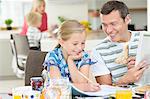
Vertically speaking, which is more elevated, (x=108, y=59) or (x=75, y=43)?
(x=75, y=43)

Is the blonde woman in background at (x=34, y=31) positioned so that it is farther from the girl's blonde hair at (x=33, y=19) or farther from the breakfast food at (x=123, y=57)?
the breakfast food at (x=123, y=57)

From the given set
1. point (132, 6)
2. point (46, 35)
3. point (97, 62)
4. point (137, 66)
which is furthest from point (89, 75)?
point (132, 6)

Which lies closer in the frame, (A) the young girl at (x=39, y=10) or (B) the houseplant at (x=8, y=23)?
(A) the young girl at (x=39, y=10)

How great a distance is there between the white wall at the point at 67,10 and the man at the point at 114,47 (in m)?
3.36

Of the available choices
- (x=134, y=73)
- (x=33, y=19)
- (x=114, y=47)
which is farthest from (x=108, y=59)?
(x=33, y=19)

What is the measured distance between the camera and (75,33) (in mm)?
1916

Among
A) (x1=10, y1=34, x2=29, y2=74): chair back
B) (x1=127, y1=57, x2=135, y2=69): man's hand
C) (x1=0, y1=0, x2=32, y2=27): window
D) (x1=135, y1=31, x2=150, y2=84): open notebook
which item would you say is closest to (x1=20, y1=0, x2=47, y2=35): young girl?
(x1=10, y1=34, x2=29, y2=74): chair back

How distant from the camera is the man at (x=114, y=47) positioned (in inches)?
83.2

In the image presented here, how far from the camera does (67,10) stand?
18.3ft

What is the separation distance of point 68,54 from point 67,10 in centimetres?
368

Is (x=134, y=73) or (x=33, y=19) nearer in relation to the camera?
(x=134, y=73)

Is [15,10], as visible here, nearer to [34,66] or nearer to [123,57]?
[34,66]

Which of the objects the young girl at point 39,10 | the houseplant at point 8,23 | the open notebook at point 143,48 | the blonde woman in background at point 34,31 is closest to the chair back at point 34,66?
the open notebook at point 143,48

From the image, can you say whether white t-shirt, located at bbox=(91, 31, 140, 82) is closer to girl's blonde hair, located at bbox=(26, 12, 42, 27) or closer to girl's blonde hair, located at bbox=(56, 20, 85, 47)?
girl's blonde hair, located at bbox=(56, 20, 85, 47)
